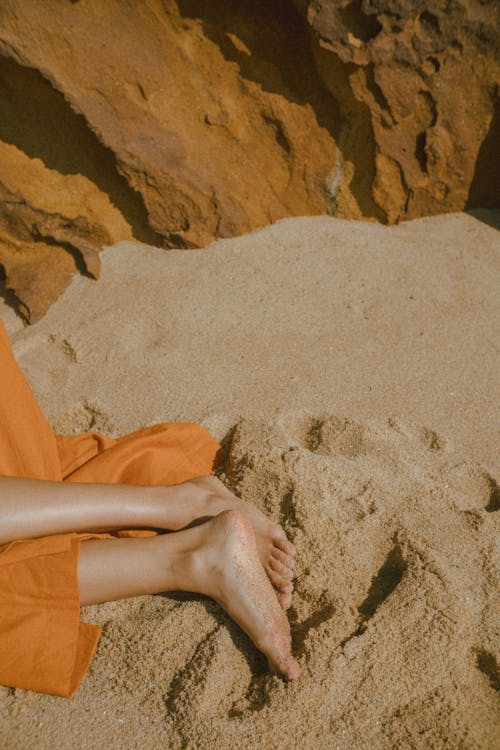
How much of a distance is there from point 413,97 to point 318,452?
1857 mm

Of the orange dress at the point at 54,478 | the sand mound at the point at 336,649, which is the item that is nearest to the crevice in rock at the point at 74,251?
the orange dress at the point at 54,478

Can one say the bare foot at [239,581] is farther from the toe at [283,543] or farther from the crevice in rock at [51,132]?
the crevice in rock at [51,132]

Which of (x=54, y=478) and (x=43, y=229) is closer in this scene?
(x=54, y=478)

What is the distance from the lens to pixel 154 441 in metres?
1.74

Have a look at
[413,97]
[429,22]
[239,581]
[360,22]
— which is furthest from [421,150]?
[239,581]

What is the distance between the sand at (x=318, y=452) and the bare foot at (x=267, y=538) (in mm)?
37

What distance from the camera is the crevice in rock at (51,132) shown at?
95.6 inches

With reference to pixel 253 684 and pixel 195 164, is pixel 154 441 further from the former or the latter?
pixel 195 164

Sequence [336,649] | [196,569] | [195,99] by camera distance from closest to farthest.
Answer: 1. [336,649]
2. [196,569]
3. [195,99]

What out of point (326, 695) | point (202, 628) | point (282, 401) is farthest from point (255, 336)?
point (326, 695)

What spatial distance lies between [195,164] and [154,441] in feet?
4.90

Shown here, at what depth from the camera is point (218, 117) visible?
266 cm

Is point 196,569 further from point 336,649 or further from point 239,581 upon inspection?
point 336,649

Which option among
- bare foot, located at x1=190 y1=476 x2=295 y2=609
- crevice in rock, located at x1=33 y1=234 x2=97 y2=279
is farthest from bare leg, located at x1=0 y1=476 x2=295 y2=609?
crevice in rock, located at x1=33 y1=234 x2=97 y2=279
